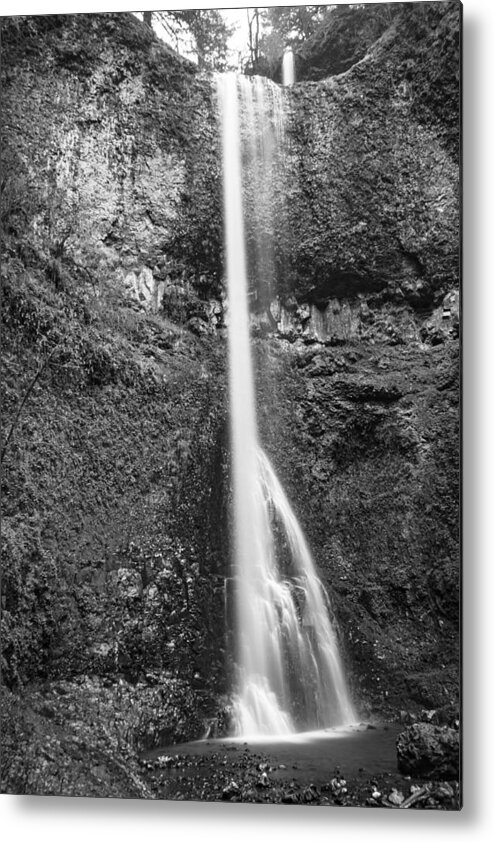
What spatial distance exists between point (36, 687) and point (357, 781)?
141 cm

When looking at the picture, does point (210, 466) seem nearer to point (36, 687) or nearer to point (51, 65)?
point (36, 687)

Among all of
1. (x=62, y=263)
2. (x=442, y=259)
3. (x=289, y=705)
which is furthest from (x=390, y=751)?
(x=62, y=263)

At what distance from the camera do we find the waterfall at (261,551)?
4.24 meters

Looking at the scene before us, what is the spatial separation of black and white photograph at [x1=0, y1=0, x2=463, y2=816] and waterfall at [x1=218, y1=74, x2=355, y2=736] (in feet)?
0.03

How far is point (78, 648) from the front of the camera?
434cm

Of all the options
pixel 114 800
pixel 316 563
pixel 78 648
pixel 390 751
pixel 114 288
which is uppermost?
pixel 114 288

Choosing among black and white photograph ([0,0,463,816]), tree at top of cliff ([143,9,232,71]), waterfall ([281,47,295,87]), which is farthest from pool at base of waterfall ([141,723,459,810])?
tree at top of cliff ([143,9,232,71])

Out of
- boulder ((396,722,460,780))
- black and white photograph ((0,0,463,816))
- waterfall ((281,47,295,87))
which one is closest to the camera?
boulder ((396,722,460,780))

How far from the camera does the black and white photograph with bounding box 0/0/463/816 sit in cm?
418

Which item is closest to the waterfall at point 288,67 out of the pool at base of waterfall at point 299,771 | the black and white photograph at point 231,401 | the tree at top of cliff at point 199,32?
the black and white photograph at point 231,401

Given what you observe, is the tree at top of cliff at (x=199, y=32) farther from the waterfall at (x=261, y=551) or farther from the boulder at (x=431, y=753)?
the boulder at (x=431, y=753)

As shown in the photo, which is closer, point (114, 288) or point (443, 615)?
point (443, 615)

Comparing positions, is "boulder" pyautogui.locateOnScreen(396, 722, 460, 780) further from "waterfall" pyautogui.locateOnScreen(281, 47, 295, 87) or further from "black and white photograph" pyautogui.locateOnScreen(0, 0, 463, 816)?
"waterfall" pyautogui.locateOnScreen(281, 47, 295, 87)

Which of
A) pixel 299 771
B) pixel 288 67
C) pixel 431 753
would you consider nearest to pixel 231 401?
pixel 288 67
